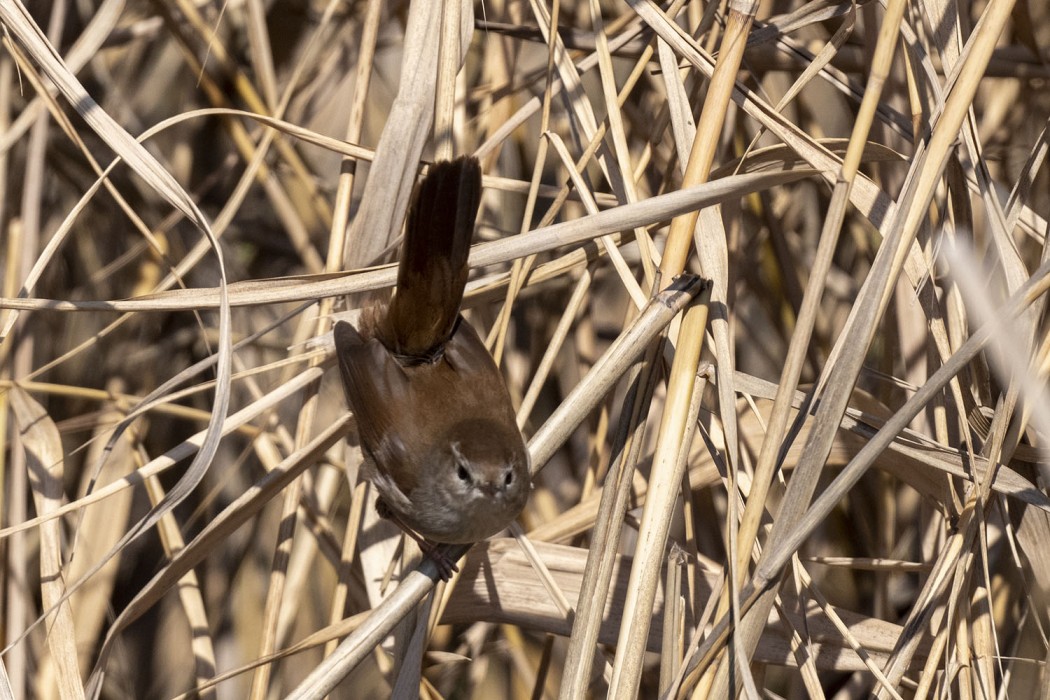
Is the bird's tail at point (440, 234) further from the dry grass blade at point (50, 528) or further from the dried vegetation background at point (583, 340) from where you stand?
the dry grass blade at point (50, 528)

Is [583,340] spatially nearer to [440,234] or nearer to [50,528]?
[440,234]

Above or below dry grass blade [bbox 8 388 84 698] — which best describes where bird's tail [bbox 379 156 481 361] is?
above

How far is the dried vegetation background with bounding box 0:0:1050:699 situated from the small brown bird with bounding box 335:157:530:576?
0.25 feet

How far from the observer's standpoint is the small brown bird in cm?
140

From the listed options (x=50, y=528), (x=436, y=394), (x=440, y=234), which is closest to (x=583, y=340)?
(x=436, y=394)

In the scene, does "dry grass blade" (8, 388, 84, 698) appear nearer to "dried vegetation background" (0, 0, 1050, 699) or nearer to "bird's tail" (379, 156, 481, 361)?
"dried vegetation background" (0, 0, 1050, 699)

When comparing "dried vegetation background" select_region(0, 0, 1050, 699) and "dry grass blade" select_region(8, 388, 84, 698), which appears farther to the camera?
"dry grass blade" select_region(8, 388, 84, 698)

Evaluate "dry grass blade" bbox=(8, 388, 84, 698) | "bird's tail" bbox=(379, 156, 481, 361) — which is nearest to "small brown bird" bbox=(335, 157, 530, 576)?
"bird's tail" bbox=(379, 156, 481, 361)

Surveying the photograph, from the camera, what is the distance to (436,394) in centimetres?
166

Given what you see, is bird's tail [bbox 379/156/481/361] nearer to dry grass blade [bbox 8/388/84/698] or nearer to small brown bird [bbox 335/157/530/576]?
small brown bird [bbox 335/157/530/576]

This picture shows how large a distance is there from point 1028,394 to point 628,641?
0.50 meters

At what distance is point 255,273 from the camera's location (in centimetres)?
256

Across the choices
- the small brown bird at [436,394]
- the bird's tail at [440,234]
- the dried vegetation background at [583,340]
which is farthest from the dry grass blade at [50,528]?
the bird's tail at [440,234]

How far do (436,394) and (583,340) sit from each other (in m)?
0.47
